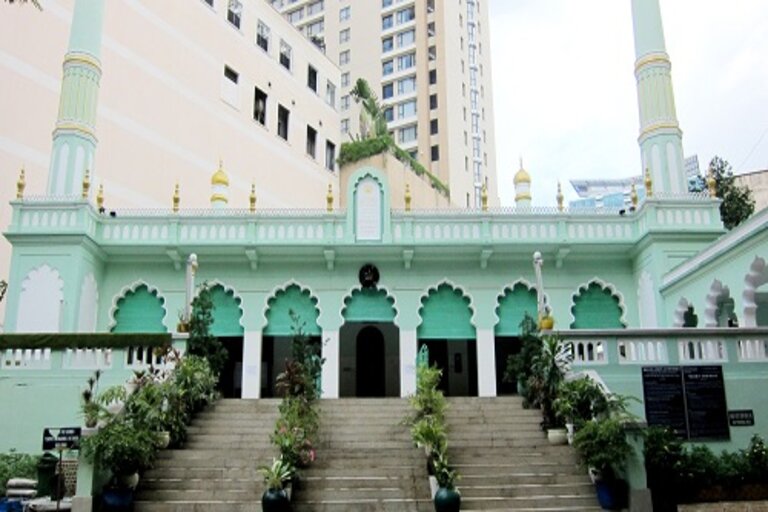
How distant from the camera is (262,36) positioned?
98.1 ft

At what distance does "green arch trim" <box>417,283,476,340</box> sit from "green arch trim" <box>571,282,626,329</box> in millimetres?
2541

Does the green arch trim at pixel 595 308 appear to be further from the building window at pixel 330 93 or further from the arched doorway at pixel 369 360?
the building window at pixel 330 93

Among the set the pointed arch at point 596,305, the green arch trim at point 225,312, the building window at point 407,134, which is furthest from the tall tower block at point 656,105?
the building window at point 407,134

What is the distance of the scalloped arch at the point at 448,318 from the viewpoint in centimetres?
1748

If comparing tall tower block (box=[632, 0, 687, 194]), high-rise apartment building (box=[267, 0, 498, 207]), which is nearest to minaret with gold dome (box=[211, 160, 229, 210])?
tall tower block (box=[632, 0, 687, 194])

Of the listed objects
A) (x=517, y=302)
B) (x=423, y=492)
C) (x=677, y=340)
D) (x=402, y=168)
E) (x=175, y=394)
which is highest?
(x=402, y=168)

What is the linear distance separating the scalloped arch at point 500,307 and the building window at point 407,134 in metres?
36.8

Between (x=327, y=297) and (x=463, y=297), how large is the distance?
10.6 ft

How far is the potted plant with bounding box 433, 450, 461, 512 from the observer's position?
30.6 ft

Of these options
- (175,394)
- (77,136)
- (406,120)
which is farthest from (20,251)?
(406,120)

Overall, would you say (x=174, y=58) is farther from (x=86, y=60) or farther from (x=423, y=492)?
(x=423, y=492)

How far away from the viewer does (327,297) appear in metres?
17.5

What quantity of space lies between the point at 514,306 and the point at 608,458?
307 inches

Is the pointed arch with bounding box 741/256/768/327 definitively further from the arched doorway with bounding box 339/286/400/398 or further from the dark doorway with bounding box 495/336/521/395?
the arched doorway with bounding box 339/286/400/398
